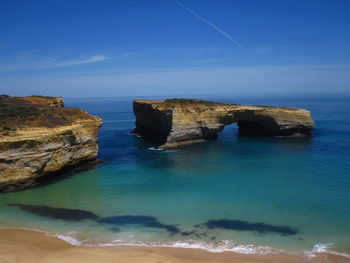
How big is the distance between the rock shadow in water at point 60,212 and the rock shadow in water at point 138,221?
103cm

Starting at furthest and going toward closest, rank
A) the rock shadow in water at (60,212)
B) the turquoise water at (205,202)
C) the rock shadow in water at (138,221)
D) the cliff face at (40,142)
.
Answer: the cliff face at (40,142) → the rock shadow in water at (60,212) → the rock shadow in water at (138,221) → the turquoise water at (205,202)

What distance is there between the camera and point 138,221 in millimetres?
17859

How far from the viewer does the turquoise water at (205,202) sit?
52.1ft

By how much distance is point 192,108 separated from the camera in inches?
1660

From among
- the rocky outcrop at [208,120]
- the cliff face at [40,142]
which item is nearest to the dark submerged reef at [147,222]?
the cliff face at [40,142]

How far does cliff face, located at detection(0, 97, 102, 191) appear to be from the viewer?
73.9 ft

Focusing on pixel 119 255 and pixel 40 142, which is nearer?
pixel 119 255

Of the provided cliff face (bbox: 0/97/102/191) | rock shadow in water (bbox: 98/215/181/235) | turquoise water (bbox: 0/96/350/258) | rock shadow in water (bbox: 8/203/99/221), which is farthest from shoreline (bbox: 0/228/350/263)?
cliff face (bbox: 0/97/102/191)

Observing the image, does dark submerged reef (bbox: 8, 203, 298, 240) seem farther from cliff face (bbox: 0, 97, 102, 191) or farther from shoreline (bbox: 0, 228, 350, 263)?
cliff face (bbox: 0, 97, 102, 191)

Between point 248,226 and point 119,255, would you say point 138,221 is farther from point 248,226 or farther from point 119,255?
point 248,226

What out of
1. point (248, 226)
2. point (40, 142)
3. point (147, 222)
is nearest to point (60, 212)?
point (147, 222)

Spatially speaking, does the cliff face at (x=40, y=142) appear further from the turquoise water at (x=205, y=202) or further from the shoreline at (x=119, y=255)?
the shoreline at (x=119, y=255)

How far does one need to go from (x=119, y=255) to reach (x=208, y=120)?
30836mm

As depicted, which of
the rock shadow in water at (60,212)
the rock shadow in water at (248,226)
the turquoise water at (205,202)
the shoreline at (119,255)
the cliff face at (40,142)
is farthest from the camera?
the cliff face at (40,142)
